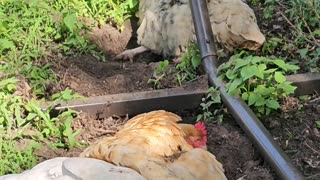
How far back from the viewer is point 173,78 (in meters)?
3.81

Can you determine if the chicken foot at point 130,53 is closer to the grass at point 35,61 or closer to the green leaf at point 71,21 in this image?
the grass at point 35,61

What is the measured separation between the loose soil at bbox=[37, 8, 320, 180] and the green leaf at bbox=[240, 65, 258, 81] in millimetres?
229

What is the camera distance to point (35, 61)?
405 centimetres

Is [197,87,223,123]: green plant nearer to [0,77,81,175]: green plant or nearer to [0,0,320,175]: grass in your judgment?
[0,0,320,175]: grass

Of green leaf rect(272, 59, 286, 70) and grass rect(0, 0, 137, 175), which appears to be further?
green leaf rect(272, 59, 286, 70)

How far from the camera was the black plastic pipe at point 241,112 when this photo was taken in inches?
112

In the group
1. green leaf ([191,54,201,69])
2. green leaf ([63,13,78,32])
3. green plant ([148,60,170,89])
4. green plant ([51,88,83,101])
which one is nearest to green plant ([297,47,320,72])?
green leaf ([191,54,201,69])

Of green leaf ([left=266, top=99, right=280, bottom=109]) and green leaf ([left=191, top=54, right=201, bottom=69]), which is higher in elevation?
green leaf ([left=191, top=54, right=201, bottom=69])

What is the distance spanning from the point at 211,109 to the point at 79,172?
118cm

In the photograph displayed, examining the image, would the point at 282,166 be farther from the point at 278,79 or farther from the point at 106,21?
the point at 106,21

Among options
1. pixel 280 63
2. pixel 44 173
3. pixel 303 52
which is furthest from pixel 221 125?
pixel 44 173

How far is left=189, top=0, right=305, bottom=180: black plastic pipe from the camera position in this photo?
2848 mm

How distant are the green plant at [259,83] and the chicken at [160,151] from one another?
0.39 metres

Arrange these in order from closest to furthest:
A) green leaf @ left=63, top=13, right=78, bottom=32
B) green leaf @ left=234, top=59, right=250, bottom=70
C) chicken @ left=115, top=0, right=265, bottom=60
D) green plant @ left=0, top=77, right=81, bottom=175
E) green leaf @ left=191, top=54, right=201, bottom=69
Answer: green plant @ left=0, top=77, right=81, bottom=175 < green leaf @ left=234, top=59, right=250, bottom=70 < green leaf @ left=191, top=54, right=201, bottom=69 < chicken @ left=115, top=0, right=265, bottom=60 < green leaf @ left=63, top=13, right=78, bottom=32
